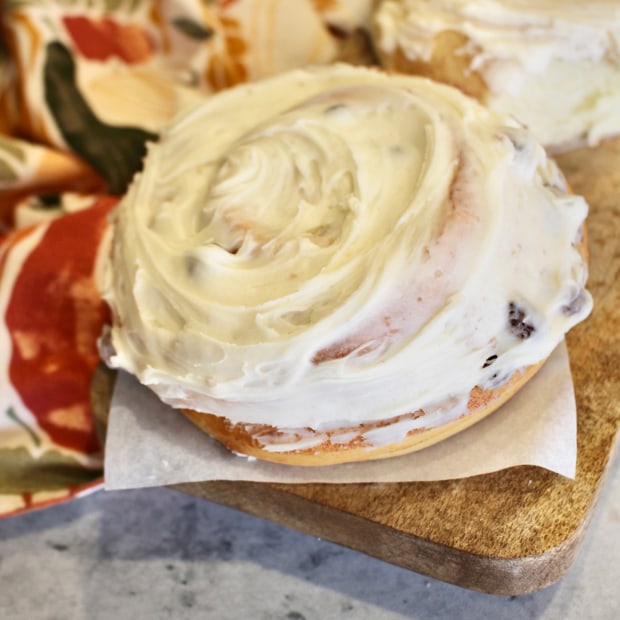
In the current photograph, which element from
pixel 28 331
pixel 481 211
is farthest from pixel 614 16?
pixel 28 331

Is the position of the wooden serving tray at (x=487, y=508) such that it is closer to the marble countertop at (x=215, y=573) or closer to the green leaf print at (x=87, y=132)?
the marble countertop at (x=215, y=573)

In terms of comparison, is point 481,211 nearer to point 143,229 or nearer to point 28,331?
point 143,229

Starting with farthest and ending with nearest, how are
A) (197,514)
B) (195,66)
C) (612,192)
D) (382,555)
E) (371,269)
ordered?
(195,66), (612,192), (197,514), (382,555), (371,269)

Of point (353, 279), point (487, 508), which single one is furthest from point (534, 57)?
point (487, 508)

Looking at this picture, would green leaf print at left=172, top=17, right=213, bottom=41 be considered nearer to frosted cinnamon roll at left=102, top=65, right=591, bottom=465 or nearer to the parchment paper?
frosted cinnamon roll at left=102, top=65, right=591, bottom=465

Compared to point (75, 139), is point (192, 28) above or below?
above

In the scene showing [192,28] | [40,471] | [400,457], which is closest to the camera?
[400,457]

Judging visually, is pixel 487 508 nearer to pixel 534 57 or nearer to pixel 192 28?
pixel 534 57

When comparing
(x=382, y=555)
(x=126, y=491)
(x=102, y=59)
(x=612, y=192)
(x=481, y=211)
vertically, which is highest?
(x=481, y=211)
